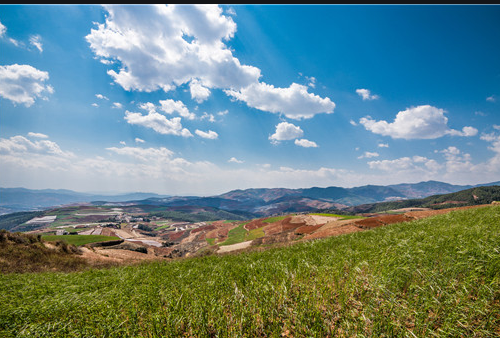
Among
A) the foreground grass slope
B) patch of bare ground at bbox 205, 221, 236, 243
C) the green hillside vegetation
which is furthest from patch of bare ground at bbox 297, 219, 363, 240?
patch of bare ground at bbox 205, 221, 236, 243

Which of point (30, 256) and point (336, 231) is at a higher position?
point (336, 231)

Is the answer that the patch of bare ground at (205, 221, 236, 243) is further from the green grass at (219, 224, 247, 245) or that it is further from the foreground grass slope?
the foreground grass slope

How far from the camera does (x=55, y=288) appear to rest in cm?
739

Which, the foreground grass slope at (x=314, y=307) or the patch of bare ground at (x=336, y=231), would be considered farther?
the patch of bare ground at (x=336, y=231)

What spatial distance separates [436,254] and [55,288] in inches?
565

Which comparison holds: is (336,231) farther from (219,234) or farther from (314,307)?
(219,234)

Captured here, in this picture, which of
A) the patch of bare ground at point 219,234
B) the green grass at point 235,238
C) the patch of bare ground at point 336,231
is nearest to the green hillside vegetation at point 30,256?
the patch of bare ground at point 336,231

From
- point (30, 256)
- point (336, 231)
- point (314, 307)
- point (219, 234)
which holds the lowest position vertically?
point (219, 234)

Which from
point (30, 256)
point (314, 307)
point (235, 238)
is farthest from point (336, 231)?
point (235, 238)

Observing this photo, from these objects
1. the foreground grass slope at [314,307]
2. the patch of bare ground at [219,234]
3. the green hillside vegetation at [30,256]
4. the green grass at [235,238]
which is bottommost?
the patch of bare ground at [219,234]

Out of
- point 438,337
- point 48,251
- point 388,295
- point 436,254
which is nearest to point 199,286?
point 388,295

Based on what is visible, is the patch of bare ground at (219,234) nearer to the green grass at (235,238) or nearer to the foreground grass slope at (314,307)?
the green grass at (235,238)

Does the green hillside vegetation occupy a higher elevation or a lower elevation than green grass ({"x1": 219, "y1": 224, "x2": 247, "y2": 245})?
higher

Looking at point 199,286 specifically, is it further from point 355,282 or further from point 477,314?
point 477,314
